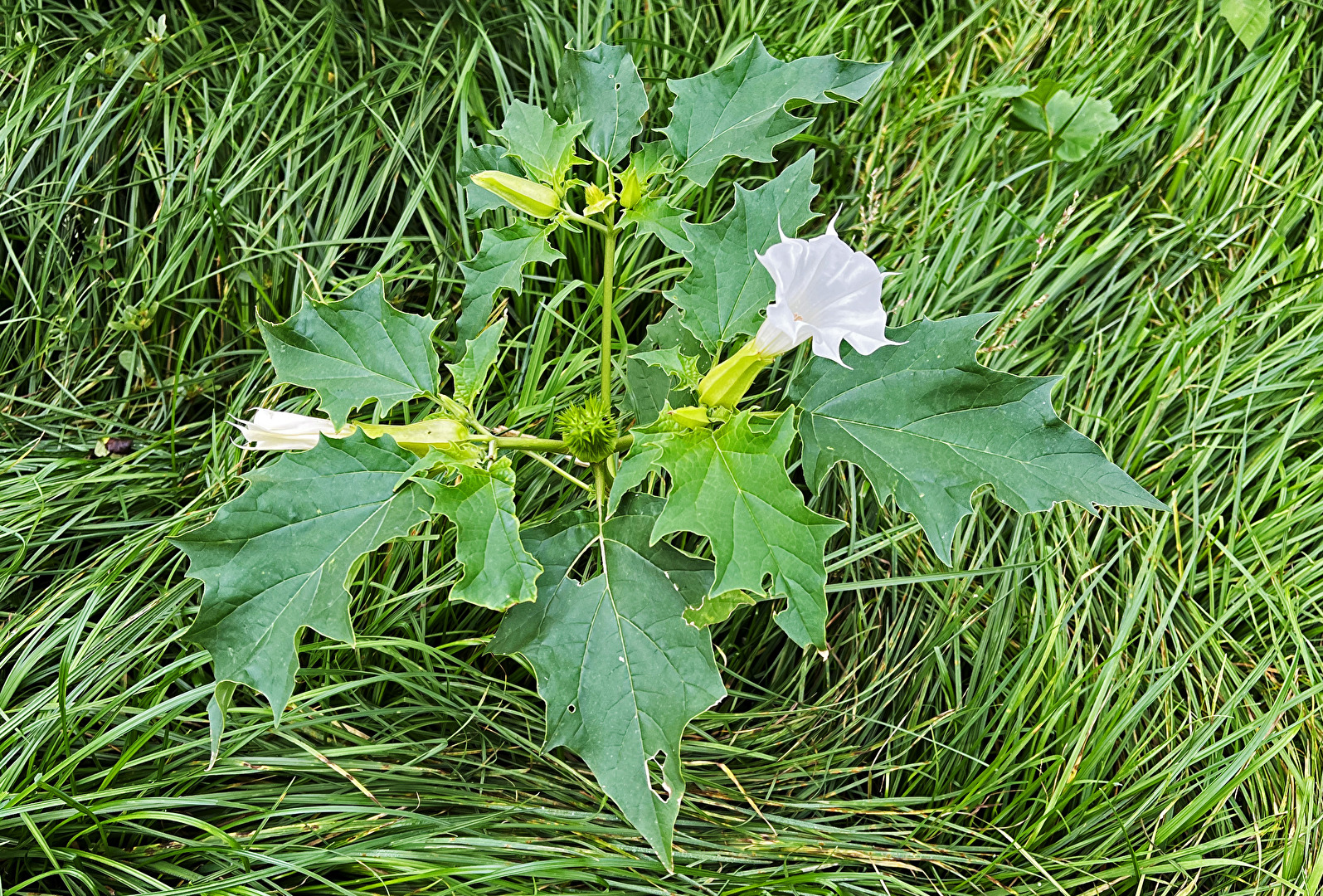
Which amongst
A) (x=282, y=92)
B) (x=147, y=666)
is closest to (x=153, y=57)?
(x=282, y=92)

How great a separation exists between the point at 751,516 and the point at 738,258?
0.37 meters

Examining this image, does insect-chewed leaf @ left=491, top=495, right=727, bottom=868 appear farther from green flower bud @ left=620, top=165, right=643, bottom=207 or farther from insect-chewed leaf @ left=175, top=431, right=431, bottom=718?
green flower bud @ left=620, top=165, right=643, bottom=207

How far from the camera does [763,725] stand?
165 cm

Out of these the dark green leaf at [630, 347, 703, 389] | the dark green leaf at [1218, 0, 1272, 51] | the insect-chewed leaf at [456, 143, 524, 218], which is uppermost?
the dark green leaf at [1218, 0, 1272, 51]

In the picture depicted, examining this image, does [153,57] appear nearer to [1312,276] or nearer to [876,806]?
[876,806]

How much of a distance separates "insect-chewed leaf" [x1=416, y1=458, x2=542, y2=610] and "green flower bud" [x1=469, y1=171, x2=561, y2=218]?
36 centimetres

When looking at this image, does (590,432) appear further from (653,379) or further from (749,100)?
(749,100)

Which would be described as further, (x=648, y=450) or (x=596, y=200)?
(x=596, y=200)

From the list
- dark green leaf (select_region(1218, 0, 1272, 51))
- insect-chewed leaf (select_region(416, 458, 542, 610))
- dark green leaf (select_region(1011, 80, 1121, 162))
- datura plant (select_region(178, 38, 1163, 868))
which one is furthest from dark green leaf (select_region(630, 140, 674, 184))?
dark green leaf (select_region(1218, 0, 1272, 51))

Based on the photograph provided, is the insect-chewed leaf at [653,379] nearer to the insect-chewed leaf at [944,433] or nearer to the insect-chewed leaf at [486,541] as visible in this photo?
the insect-chewed leaf at [944,433]

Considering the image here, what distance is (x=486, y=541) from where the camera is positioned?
3.07 feet

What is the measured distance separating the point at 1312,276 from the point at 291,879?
2.23 metres

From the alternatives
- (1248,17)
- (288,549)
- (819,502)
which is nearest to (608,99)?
(288,549)

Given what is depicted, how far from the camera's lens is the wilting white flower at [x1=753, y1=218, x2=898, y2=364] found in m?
0.88
